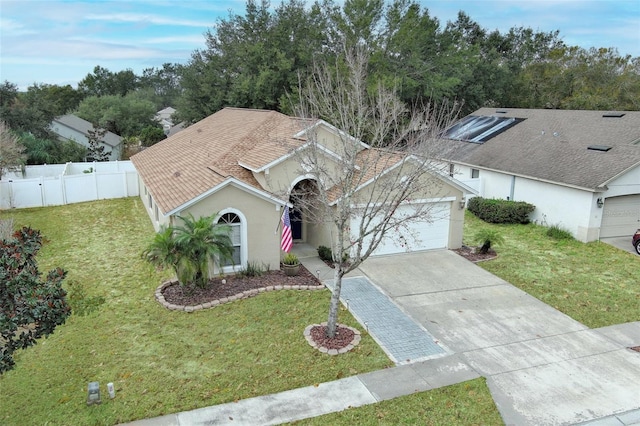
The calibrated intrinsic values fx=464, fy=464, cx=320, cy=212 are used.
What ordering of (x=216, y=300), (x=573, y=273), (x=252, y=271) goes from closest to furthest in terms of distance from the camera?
(x=216, y=300), (x=252, y=271), (x=573, y=273)

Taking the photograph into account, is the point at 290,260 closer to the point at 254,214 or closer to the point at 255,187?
the point at 254,214

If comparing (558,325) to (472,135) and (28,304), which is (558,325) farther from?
(472,135)

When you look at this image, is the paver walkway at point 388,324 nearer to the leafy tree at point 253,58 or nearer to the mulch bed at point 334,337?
the mulch bed at point 334,337

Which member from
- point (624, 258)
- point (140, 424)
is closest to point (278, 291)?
point (140, 424)

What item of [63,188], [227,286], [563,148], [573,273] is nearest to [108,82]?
[63,188]

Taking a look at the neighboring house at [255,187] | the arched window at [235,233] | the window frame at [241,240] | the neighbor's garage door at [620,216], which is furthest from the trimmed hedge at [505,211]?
the arched window at [235,233]

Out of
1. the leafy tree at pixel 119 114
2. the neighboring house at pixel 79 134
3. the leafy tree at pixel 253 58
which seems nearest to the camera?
the leafy tree at pixel 253 58
